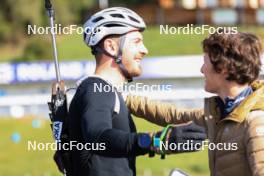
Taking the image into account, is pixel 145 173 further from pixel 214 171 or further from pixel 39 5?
pixel 39 5

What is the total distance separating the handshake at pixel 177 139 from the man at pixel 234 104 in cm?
25

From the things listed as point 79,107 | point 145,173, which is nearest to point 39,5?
point 145,173

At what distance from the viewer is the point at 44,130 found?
22.2 metres

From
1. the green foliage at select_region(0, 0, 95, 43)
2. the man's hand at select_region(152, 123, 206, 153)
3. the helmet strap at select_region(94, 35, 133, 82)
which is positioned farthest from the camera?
the green foliage at select_region(0, 0, 95, 43)

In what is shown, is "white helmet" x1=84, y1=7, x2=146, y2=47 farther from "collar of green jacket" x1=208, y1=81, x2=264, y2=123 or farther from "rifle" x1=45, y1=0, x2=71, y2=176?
"collar of green jacket" x1=208, y1=81, x2=264, y2=123

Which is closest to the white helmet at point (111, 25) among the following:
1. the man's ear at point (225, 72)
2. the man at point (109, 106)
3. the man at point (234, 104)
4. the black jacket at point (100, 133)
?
the man at point (109, 106)

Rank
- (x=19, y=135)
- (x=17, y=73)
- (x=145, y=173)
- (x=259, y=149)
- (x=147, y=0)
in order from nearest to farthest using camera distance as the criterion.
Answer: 1. (x=259, y=149)
2. (x=145, y=173)
3. (x=19, y=135)
4. (x=17, y=73)
5. (x=147, y=0)

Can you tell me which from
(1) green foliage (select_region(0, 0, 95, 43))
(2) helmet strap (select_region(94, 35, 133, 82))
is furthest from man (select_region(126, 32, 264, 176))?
(1) green foliage (select_region(0, 0, 95, 43))

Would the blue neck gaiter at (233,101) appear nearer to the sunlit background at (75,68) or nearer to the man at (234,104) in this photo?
the man at (234,104)

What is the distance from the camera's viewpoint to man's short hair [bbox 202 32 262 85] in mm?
4090

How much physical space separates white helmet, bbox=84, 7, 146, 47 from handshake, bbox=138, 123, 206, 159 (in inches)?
37.2

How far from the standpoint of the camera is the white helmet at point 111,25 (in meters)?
4.72

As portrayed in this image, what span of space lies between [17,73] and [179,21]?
3354 centimetres

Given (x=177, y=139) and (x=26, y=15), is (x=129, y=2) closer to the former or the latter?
(x=26, y=15)
